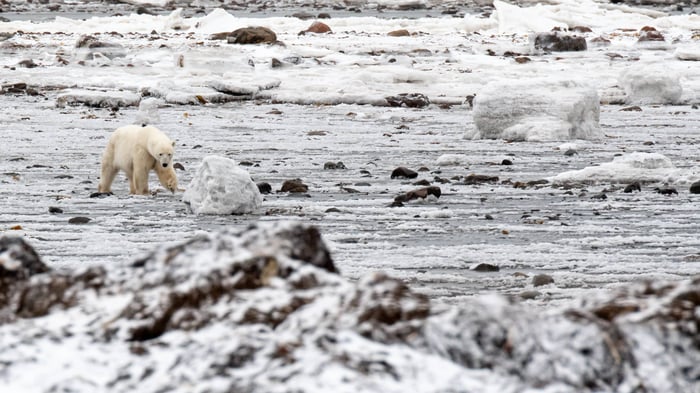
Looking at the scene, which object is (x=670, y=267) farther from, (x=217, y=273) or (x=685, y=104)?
(x=685, y=104)

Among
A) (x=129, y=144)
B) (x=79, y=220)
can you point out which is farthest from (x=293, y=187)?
(x=79, y=220)

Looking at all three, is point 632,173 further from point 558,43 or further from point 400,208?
point 558,43

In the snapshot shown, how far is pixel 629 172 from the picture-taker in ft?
28.4

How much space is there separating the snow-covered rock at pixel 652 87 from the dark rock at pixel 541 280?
10244 mm

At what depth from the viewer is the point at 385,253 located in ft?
20.0

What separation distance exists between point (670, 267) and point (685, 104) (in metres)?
9.79

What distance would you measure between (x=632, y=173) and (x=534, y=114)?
3236mm

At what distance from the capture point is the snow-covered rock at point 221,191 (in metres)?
7.31

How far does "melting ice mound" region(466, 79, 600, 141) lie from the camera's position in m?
11.5

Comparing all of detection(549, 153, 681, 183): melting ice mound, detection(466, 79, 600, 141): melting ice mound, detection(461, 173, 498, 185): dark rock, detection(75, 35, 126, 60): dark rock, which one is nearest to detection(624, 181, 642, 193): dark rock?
detection(549, 153, 681, 183): melting ice mound

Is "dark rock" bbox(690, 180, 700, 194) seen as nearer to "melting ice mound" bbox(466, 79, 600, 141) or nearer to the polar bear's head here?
"melting ice mound" bbox(466, 79, 600, 141)

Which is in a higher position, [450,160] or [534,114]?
[534,114]

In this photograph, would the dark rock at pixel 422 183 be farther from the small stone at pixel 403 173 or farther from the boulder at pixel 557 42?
the boulder at pixel 557 42

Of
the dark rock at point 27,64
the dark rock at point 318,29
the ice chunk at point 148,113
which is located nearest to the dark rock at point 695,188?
the ice chunk at point 148,113
